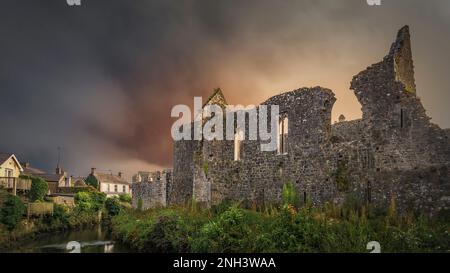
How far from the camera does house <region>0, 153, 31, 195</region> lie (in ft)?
116

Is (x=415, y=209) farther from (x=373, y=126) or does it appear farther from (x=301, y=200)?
(x=301, y=200)

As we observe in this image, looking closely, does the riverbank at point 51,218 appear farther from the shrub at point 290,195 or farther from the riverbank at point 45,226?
the shrub at point 290,195

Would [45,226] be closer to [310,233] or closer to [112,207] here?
[112,207]

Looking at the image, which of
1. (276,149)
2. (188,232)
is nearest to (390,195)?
(276,149)

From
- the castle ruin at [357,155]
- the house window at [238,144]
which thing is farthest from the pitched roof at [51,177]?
the house window at [238,144]

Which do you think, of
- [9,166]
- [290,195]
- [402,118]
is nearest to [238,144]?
[290,195]

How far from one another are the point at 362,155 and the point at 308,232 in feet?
17.6

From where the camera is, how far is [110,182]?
287 ft

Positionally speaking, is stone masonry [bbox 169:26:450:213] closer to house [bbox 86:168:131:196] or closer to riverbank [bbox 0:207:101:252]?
riverbank [bbox 0:207:101:252]

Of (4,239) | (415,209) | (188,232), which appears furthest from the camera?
A: (4,239)

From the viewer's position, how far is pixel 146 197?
3888cm

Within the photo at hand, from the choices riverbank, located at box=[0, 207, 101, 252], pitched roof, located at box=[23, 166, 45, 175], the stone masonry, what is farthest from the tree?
the stone masonry

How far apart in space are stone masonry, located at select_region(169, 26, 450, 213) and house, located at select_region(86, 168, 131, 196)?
6644 cm
